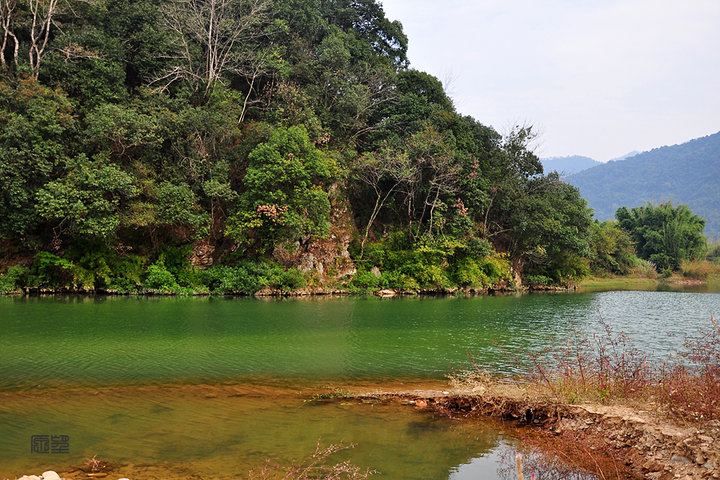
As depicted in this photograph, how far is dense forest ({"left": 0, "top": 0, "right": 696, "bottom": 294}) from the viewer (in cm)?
2516

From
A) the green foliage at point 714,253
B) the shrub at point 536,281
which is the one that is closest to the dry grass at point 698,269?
the green foliage at point 714,253

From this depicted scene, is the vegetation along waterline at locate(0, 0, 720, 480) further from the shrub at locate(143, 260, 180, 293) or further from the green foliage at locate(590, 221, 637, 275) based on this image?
the green foliage at locate(590, 221, 637, 275)

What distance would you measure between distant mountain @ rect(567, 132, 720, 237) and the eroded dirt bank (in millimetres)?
154764

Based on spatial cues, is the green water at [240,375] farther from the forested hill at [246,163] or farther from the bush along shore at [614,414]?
the forested hill at [246,163]

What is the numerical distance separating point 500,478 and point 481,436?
1392 millimetres

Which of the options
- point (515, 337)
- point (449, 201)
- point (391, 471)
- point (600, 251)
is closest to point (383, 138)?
point (449, 201)

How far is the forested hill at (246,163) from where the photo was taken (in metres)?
25.1

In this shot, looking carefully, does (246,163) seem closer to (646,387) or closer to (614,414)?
(646,387)

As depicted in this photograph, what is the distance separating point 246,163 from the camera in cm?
3127

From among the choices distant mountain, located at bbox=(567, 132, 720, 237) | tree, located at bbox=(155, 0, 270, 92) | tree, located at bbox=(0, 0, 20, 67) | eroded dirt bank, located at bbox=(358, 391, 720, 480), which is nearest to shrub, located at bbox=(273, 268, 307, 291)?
tree, located at bbox=(155, 0, 270, 92)

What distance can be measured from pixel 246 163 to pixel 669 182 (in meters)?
185

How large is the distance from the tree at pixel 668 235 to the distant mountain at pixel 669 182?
89.3 meters

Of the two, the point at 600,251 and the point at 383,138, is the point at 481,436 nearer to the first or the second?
the point at 383,138

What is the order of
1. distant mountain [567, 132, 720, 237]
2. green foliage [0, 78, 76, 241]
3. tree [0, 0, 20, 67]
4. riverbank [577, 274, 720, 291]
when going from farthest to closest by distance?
1. distant mountain [567, 132, 720, 237]
2. riverbank [577, 274, 720, 291]
3. tree [0, 0, 20, 67]
4. green foliage [0, 78, 76, 241]
